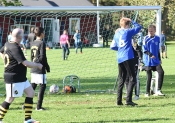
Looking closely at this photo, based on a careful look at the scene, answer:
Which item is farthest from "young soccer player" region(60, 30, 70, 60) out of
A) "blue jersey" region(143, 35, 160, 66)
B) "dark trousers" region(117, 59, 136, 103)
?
"dark trousers" region(117, 59, 136, 103)

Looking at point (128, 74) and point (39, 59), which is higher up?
point (39, 59)

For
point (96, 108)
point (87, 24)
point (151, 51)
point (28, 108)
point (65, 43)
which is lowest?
point (65, 43)

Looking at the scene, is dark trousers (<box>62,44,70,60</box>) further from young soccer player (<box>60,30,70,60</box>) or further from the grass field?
the grass field

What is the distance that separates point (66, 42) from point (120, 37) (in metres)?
17.9

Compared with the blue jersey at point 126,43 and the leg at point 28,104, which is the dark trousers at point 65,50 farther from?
the leg at point 28,104

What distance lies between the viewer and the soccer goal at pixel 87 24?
531 inches

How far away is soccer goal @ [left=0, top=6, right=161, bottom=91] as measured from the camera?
44.3ft

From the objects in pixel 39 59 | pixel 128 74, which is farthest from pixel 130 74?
pixel 39 59

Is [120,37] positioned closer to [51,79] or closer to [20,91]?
[20,91]

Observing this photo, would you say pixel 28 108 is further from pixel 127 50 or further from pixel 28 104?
pixel 127 50

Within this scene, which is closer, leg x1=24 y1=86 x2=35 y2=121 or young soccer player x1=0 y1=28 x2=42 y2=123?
young soccer player x1=0 y1=28 x2=42 y2=123

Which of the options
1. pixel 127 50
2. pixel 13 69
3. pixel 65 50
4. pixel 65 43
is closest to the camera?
pixel 13 69

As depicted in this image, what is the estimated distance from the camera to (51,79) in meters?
18.1

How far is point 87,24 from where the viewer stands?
938 inches
